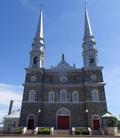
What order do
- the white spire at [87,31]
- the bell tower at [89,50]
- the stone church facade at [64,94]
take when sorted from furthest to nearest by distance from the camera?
the white spire at [87,31] → the bell tower at [89,50] → the stone church facade at [64,94]

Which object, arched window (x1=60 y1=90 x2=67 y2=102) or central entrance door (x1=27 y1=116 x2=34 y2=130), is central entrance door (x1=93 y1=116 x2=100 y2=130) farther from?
central entrance door (x1=27 y1=116 x2=34 y2=130)

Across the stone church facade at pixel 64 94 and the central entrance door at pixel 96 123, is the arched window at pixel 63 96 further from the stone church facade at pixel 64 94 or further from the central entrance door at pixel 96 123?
the central entrance door at pixel 96 123

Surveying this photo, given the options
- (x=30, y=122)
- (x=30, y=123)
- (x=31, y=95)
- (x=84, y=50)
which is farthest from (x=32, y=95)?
(x=84, y=50)

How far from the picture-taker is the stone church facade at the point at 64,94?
34.1 m

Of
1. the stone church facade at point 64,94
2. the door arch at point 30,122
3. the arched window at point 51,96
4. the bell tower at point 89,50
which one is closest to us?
the door arch at point 30,122

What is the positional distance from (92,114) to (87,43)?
565 inches

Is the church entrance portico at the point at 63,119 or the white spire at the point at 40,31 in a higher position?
the white spire at the point at 40,31

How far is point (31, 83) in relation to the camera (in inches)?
1447

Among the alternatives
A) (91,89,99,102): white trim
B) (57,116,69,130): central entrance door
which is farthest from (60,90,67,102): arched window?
(91,89,99,102): white trim

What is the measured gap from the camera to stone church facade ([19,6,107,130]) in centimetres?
3412

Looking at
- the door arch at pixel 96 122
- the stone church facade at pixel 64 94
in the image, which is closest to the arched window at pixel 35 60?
the stone church facade at pixel 64 94

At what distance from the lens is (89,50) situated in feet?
130

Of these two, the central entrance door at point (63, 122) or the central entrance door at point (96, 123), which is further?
the central entrance door at point (63, 122)

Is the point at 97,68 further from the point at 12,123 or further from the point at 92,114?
the point at 12,123
